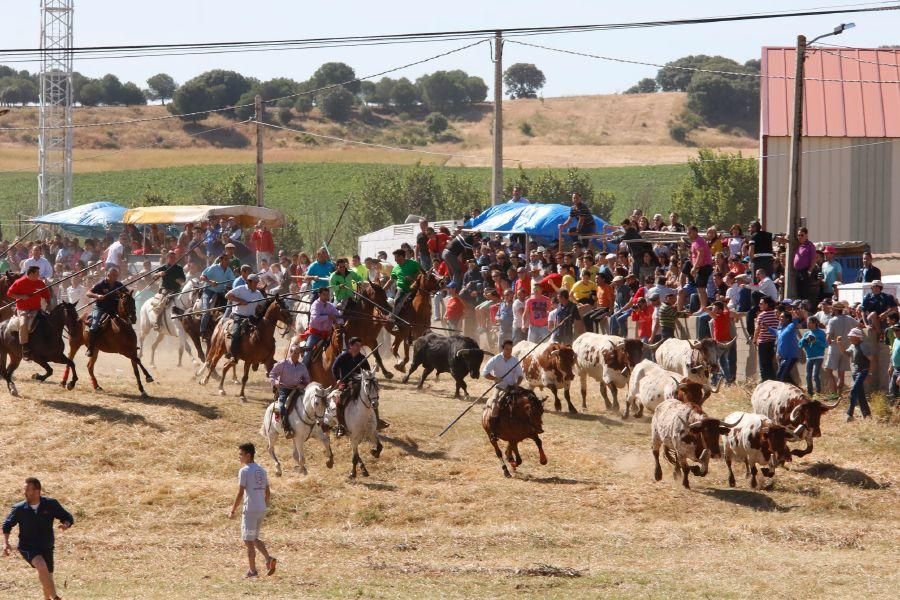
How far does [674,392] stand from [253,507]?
872cm

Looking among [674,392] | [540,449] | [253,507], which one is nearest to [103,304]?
[540,449]

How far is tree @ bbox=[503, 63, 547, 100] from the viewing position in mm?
195000

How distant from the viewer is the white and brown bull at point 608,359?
26.7 meters

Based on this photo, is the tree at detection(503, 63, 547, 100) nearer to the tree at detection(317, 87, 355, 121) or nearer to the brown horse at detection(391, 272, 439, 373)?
the tree at detection(317, 87, 355, 121)

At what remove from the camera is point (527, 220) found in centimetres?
3478

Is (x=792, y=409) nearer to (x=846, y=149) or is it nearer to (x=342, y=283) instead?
(x=342, y=283)

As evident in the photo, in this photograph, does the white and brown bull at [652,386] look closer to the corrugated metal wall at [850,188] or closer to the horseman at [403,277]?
the horseman at [403,277]

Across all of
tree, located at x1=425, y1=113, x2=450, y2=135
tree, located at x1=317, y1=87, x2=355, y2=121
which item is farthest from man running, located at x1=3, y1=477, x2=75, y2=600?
tree, located at x1=425, y1=113, x2=450, y2=135

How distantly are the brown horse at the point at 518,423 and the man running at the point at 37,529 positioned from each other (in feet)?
28.3

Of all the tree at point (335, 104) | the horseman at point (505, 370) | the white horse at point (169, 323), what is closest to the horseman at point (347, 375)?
the horseman at point (505, 370)

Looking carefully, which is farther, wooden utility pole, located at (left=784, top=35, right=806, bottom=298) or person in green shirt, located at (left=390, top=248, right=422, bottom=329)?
person in green shirt, located at (left=390, top=248, right=422, bottom=329)

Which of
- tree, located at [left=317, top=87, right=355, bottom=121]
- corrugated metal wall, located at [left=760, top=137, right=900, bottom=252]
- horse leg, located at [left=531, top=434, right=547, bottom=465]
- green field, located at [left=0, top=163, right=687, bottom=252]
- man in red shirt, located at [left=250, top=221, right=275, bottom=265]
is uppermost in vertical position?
tree, located at [left=317, top=87, right=355, bottom=121]

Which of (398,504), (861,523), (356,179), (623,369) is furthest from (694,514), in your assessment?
(356,179)

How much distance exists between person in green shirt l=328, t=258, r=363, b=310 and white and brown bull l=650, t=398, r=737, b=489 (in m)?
8.46
